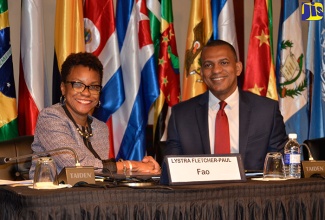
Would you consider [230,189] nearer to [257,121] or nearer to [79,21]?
[257,121]

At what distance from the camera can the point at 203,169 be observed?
9.55ft

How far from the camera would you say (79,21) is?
17.4ft

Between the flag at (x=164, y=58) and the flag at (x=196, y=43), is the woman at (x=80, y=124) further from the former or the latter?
the flag at (x=196, y=43)

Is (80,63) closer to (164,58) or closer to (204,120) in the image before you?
(204,120)

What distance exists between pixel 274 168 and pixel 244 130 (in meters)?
0.89

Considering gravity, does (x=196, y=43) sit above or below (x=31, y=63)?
above

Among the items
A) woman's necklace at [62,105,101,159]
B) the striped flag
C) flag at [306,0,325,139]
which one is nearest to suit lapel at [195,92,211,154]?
woman's necklace at [62,105,101,159]

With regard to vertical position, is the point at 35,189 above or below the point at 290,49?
below

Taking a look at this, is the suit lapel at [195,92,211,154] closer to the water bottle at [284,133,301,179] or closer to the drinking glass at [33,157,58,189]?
the water bottle at [284,133,301,179]

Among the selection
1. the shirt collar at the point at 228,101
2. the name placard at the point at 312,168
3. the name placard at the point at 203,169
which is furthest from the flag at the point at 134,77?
the name placard at the point at 203,169

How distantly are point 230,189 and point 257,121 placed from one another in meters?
1.38

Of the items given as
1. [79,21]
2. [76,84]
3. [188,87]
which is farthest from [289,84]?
[76,84]

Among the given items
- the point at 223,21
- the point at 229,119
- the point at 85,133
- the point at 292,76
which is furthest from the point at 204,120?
the point at 292,76

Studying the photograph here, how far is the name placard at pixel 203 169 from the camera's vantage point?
111 inches
